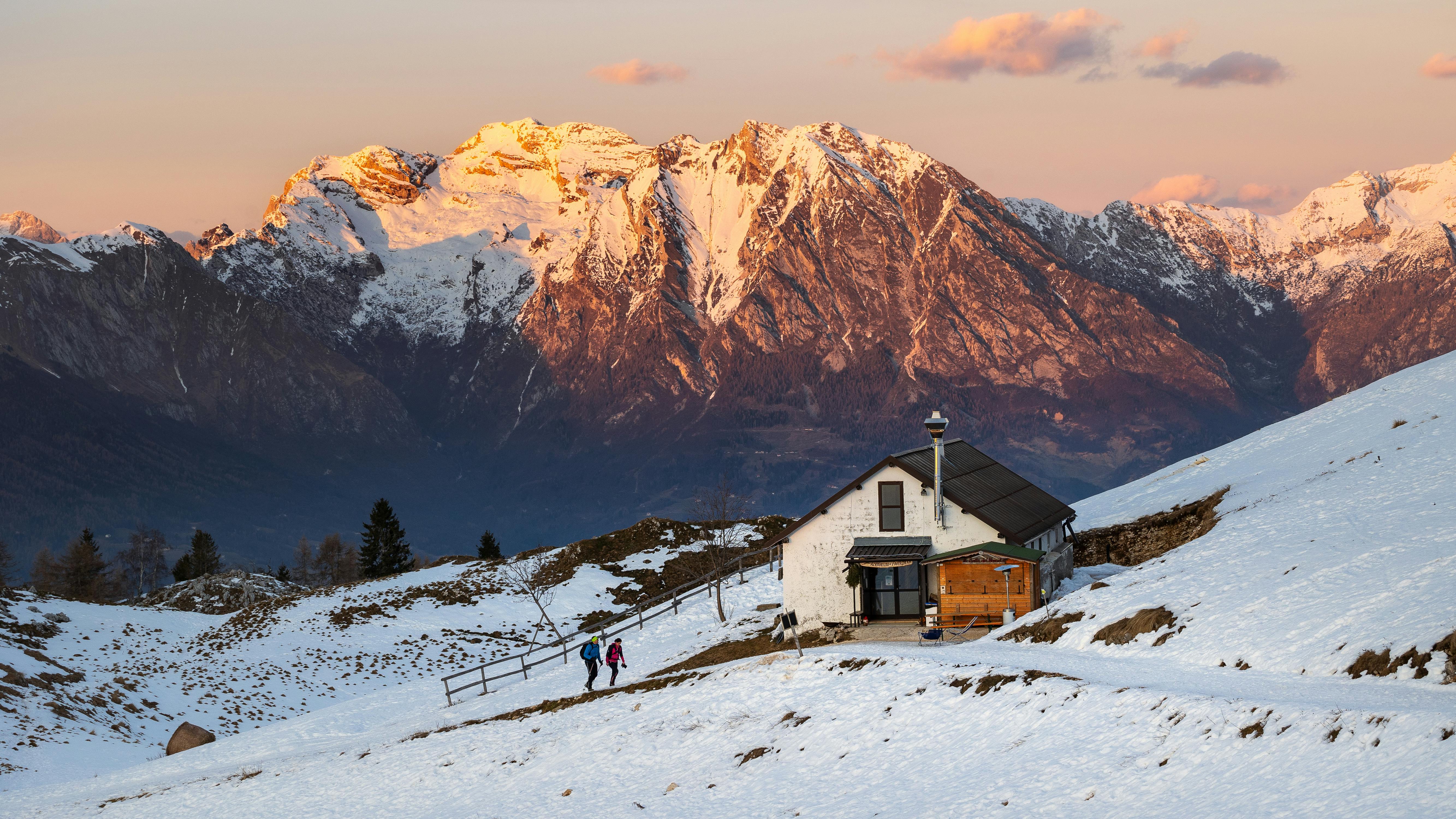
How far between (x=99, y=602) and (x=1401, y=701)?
279ft

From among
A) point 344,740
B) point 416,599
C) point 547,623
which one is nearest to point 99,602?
point 416,599

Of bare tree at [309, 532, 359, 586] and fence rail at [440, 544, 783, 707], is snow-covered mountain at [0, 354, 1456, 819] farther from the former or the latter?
bare tree at [309, 532, 359, 586]

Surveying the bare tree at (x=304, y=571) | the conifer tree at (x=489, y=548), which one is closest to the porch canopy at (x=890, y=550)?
the conifer tree at (x=489, y=548)

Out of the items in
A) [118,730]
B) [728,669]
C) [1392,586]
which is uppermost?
[1392,586]

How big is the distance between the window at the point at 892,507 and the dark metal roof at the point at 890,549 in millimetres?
472

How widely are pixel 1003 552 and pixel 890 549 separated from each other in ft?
16.5

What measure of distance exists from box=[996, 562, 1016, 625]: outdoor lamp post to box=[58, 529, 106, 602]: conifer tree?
114416mm

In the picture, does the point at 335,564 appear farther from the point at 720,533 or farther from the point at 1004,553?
the point at 1004,553

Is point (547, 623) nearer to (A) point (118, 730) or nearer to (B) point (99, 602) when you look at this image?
(A) point (118, 730)

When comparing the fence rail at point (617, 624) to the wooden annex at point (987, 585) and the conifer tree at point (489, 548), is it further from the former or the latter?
the conifer tree at point (489, 548)

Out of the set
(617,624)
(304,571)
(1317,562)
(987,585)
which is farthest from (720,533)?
(304,571)

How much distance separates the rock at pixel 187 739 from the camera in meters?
47.5

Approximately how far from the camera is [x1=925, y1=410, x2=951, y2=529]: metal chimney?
147 feet

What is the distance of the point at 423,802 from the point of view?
33031 mm
